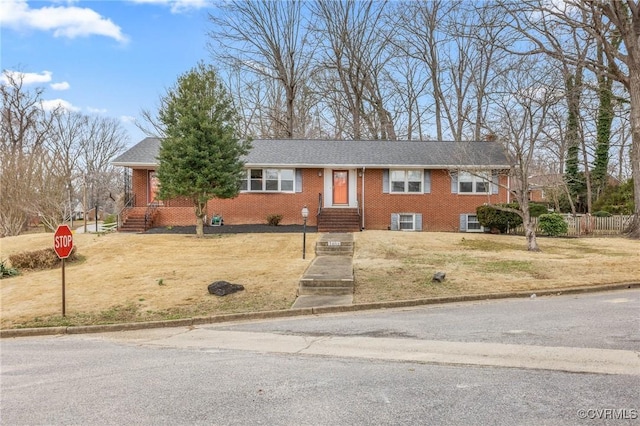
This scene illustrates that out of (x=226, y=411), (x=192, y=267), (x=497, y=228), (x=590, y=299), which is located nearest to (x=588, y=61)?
(x=497, y=228)

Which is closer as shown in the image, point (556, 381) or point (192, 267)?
point (556, 381)

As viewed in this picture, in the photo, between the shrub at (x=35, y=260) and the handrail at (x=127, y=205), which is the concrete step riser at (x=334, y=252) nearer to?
the shrub at (x=35, y=260)

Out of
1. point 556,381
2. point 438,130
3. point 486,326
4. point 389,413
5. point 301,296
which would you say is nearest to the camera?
point 389,413

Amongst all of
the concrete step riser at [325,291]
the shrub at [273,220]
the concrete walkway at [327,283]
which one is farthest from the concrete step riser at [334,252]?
the shrub at [273,220]

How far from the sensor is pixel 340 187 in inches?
846

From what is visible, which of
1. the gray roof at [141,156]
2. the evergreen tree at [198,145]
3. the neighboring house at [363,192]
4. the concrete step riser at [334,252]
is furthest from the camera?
the neighboring house at [363,192]

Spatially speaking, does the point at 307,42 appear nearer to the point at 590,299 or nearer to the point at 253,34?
the point at 253,34

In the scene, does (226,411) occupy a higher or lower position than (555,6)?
lower

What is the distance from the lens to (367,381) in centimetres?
435

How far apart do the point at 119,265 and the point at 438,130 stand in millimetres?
28156

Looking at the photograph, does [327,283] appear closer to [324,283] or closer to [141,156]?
[324,283]

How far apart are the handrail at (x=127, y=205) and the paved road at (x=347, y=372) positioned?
44.6ft

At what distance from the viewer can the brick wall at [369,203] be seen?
21.1m

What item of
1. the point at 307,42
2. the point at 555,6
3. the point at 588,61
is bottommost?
the point at 588,61
